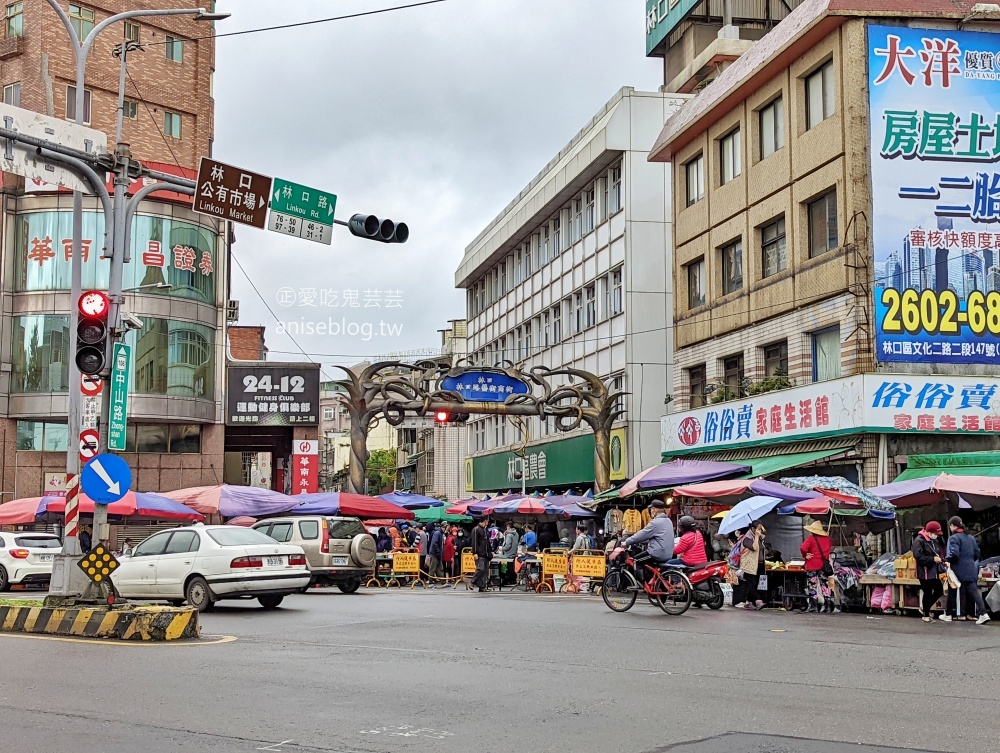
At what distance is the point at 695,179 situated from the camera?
3531 cm

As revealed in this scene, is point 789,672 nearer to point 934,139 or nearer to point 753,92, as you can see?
point 934,139

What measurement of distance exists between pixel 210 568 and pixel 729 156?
65.1 feet

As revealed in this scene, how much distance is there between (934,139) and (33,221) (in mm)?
33391

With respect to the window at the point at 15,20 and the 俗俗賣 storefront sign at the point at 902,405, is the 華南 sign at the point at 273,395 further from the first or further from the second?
the 俗俗賣 storefront sign at the point at 902,405

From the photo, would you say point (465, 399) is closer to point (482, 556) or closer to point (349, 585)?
point (482, 556)

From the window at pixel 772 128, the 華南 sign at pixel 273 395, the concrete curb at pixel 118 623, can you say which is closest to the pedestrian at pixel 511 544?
the window at pixel 772 128

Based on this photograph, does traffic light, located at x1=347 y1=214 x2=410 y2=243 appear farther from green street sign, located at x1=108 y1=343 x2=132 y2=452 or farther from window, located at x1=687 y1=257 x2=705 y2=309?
green street sign, located at x1=108 y1=343 x2=132 y2=452

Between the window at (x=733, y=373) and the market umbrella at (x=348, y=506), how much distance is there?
383 inches

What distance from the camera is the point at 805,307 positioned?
28.3 m

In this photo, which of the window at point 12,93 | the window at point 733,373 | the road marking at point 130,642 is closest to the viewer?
the road marking at point 130,642

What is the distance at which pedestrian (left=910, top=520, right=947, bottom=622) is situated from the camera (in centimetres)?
1881

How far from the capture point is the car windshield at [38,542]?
29297 mm

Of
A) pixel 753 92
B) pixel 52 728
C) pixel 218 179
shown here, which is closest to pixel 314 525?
pixel 218 179

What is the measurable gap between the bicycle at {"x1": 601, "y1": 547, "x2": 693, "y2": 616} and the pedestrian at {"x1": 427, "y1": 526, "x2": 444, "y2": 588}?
14.4m
